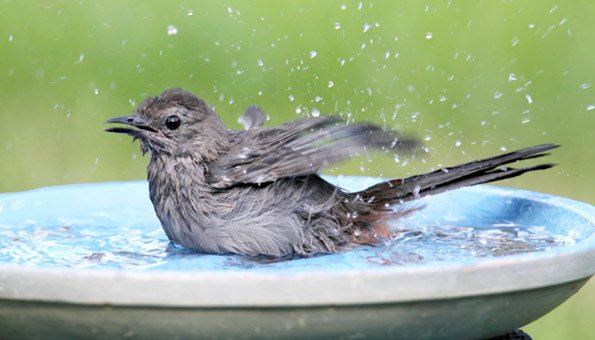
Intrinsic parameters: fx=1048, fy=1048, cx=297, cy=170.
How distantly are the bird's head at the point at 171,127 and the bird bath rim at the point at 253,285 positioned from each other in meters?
1.58

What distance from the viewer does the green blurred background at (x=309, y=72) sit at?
26.6ft

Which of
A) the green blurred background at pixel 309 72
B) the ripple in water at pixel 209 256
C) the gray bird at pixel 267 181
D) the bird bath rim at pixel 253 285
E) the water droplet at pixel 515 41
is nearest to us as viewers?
the bird bath rim at pixel 253 285

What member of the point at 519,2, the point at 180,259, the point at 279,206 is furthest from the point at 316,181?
the point at 519,2

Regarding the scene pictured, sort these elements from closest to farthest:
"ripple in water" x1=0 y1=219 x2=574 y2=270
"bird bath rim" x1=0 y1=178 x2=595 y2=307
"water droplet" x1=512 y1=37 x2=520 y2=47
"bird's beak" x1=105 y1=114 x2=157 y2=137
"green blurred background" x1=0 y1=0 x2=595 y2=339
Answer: "bird bath rim" x1=0 y1=178 x2=595 y2=307 < "ripple in water" x1=0 y1=219 x2=574 y2=270 < "bird's beak" x1=105 y1=114 x2=157 y2=137 < "green blurred background" x1=0 y1=0 x2=595 y2=339 < "water droplet" x1=512 y1=37 x2=520 y2=47

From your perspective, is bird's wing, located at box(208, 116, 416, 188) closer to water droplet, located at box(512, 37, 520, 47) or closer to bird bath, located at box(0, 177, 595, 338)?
bird bath, located at box(0, 177, 595, 338)

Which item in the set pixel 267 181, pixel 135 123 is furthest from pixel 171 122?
pixel 267 181

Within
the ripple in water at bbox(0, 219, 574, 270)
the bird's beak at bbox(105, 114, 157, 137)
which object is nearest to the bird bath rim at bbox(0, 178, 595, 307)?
the ripple in water at bbox(0, 219, 574, 270)

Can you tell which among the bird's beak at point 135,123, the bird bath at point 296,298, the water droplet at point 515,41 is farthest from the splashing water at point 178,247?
the water droplet at point 515,41

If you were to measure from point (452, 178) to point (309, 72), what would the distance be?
4214 millimetres

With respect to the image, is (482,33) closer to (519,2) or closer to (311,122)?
(519,2)

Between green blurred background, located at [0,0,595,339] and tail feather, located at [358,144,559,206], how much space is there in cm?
344

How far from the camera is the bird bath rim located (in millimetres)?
2682

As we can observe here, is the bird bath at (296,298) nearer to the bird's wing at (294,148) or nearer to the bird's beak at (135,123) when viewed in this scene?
the bird's wing at (294,148)

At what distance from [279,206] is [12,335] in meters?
1.38
